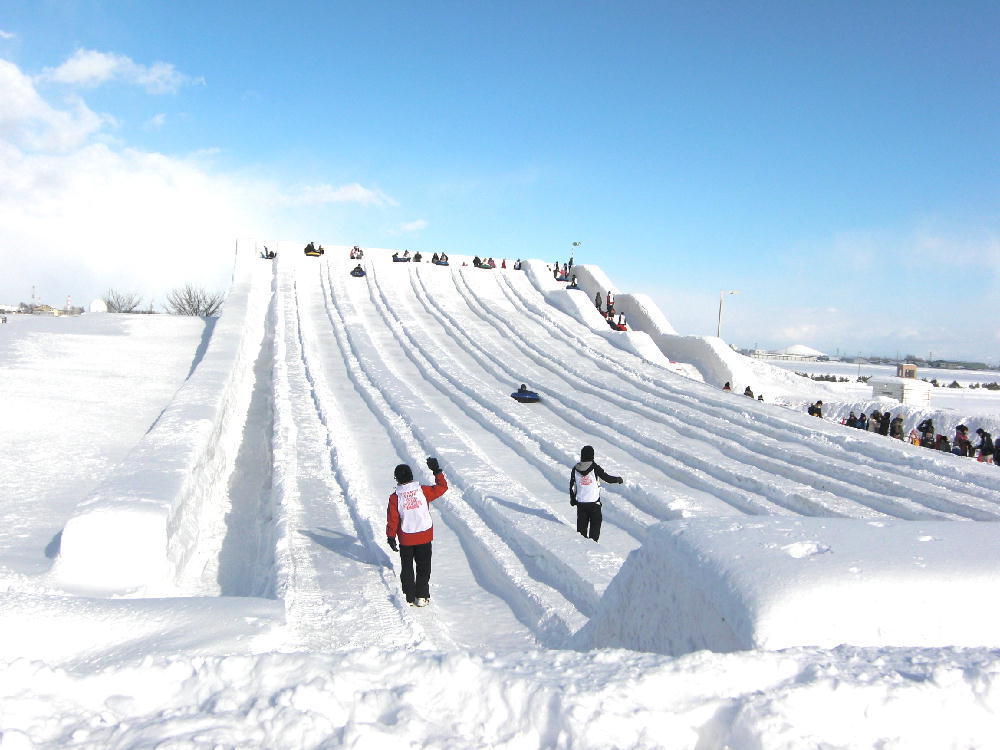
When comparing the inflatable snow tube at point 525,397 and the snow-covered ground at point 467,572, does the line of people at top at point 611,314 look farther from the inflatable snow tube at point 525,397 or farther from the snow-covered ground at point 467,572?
the inflatable snow tube at point 525,397

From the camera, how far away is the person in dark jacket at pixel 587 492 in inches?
257

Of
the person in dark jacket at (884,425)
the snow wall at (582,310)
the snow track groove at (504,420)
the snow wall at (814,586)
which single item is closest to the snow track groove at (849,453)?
the snow track groove at (504,420)

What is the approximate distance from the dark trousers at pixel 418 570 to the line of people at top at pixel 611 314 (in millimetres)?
17983

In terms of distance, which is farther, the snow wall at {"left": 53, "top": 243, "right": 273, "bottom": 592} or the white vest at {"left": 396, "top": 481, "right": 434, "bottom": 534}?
the white vest at {"left": 396, "top": 481, "right": 434, "bottom": 534}

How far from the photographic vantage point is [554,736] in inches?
90.4

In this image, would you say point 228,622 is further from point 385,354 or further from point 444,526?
point 385,354

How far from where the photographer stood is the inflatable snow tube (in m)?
14.4

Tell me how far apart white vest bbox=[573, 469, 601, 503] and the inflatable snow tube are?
25.5 feet

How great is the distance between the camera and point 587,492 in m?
6.54

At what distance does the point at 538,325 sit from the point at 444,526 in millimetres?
15622

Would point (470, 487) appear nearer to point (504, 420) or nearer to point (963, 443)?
point (504, 420)

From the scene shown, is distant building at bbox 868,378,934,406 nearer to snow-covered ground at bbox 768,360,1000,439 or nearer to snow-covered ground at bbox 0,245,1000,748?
snow-covered ground at bbox 768,360,1000,439

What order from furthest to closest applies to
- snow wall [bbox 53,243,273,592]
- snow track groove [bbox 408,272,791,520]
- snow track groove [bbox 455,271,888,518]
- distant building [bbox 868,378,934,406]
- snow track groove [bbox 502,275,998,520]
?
distant building [bbox 868,378,934,406], snow track groove [bbox 502,275,998,520], snow track groove [bbox 455,271,888,518], snow track groove [bbox 408,272,791,520], snow wall [bbox 53,243,273,592]

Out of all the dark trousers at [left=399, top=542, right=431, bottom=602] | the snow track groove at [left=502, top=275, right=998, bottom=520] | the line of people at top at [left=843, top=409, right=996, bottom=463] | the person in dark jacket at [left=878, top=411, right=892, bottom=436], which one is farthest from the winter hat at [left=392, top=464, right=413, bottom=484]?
the person in dark jacket at [left=878, top=411, right=892, bottom=436]
